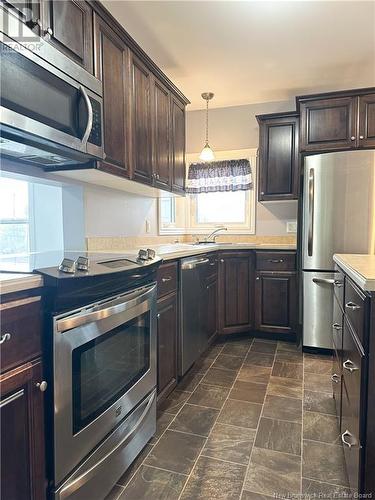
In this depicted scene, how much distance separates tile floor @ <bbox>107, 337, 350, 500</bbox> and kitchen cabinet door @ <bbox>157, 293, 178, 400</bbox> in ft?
0.49

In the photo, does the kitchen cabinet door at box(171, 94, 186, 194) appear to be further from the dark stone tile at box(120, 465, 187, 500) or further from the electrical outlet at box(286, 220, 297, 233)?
the dark stone tile at box(120, 465, 187, 500)

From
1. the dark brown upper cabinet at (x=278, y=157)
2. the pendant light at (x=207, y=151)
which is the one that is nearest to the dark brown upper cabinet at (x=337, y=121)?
the dark brown upper cabinet at (x=278, y=157)

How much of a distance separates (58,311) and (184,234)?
3092 mm

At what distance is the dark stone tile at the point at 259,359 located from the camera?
2.78 m

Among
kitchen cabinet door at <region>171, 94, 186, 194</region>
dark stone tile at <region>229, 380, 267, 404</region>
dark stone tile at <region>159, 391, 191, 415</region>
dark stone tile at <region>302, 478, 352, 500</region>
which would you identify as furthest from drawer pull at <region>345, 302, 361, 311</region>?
kitchen cabinet door at <region>171, 94, 186, 194</region>

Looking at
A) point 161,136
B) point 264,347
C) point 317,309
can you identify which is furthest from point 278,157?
point 264,347

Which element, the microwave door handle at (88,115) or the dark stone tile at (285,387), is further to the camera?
the dark stone tile at (285,387)

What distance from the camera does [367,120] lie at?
294 centimetres

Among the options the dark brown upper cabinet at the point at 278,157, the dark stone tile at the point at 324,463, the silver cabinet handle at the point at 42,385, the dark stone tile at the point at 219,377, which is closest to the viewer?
the silver cabinet handle at the point at 42,385

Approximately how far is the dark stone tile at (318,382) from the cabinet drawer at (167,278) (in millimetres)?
1207

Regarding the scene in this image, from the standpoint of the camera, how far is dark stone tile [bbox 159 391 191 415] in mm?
2039

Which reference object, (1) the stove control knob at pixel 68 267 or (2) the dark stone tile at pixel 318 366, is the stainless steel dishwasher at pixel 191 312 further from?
(1) the stove control knob at pixel 68 267

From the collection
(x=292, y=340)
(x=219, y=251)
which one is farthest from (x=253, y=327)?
(x=219, y=251)

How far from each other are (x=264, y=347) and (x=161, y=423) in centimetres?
156
